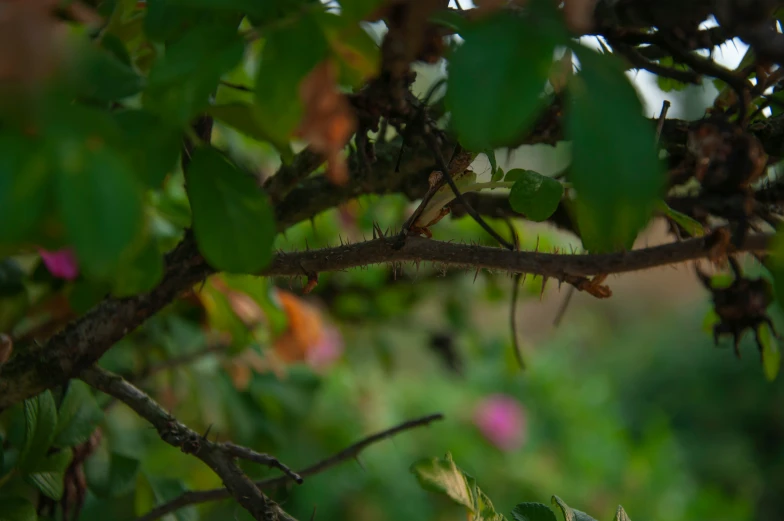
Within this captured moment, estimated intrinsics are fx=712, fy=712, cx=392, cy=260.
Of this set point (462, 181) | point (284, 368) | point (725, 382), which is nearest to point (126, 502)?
point (284, 368)

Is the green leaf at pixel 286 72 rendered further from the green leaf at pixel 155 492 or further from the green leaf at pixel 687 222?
the green leaf at pixel 155 492

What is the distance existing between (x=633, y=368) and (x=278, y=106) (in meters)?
2.87

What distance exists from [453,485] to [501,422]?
1516 mm

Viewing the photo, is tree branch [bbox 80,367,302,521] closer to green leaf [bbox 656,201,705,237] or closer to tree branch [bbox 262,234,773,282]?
tree branch [bbox 262,234,773,282]

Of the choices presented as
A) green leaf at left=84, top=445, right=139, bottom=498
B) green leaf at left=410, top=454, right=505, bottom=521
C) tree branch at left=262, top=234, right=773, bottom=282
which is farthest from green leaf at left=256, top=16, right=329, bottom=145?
green leaf at left=84, top=445, right=139, bottom=498

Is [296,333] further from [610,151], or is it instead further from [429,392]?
[429,392]

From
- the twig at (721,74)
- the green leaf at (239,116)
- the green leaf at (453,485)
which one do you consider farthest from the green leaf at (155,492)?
the twig at (721,74)

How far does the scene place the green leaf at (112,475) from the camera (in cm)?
48

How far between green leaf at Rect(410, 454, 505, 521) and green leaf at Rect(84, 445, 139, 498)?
0.22 m

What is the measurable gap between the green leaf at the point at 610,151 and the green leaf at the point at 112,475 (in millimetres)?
414

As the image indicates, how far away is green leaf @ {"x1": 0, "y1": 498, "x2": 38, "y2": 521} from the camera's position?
1.23ft

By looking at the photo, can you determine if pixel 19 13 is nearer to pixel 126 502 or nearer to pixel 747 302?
pixel 747 302

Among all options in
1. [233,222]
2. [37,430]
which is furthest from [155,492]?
[233,222]

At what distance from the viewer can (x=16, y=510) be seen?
0.38 m
